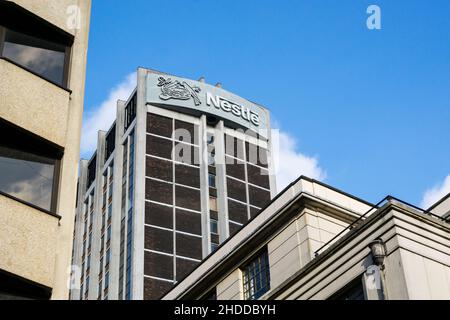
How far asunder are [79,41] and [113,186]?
65184 millimetres

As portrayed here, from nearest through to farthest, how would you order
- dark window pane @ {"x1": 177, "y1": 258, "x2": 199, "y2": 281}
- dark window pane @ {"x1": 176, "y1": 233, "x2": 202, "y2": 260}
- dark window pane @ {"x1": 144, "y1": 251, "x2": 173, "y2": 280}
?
dark window pane @ {"x1": 144, "y1": 251, "x2": 173, "y2": 280} → dark window pane @ {"x1": 177, "y1": 258, "x2": 199, "y2": 281} → dark window pane @ {"x1": 176, "y1": 233, "x2": 202, "y2": 260}

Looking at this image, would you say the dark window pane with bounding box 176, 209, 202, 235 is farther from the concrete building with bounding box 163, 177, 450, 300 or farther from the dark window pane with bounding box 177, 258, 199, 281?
the concrete building with bounding box 163, 177, 450, 300

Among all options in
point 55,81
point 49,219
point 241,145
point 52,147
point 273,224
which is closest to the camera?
point 49,219

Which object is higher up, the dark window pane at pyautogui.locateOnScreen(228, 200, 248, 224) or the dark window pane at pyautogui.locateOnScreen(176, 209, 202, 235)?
the dark window pane at pyautogui.locateOnScreen(228, 200, 248, 224)

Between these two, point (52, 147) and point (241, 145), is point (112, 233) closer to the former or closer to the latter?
point (241, 145)

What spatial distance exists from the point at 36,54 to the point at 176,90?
6808cm

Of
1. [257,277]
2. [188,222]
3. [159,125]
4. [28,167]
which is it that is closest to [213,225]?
[188,222]

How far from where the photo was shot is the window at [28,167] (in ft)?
48.5

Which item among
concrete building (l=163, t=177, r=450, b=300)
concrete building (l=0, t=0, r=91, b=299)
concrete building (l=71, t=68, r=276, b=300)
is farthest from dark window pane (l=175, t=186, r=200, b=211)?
concrete building (l=0, t=0, r=91, b=299)

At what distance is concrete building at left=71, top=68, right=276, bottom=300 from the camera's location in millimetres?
74000

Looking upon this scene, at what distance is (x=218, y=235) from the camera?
78.3 metres

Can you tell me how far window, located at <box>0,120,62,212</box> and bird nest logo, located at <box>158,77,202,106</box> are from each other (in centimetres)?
6778

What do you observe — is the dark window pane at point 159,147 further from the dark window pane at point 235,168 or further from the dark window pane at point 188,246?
the dark window pane at point 188,246

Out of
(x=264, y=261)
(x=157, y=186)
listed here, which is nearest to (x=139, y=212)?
(x=157, y=186)
